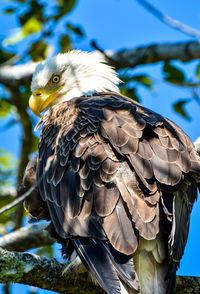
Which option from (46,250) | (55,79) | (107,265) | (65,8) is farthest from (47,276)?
(65,8)

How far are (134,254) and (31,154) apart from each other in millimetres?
3177

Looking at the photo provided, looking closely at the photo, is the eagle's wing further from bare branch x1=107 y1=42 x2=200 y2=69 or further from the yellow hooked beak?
bare branch x1=107 y1=42 x2=200 y2=69

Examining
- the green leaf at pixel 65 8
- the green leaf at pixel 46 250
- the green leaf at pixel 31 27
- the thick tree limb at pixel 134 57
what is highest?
the green leaf at pixel 65 8

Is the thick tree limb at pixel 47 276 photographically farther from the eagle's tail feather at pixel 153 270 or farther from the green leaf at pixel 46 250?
the green leaf at pixel 46 250

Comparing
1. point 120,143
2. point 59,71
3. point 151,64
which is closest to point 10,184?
point 59,71

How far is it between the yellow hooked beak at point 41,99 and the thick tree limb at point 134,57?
99 cm

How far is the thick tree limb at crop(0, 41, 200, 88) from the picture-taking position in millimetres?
9539

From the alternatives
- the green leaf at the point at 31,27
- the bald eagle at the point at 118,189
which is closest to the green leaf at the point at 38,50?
the green leaf at the point at 31,27

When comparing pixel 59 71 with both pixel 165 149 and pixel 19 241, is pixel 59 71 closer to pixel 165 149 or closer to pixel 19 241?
pixel 19 241

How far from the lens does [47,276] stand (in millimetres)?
6434

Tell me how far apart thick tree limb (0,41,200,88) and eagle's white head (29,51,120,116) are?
0.56 metres

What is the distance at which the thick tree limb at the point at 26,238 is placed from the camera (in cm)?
845

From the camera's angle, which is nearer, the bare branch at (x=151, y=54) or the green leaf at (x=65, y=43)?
the bare branch at (x=151, y=54)

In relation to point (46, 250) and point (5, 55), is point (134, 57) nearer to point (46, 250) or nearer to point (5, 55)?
point (5, 55)
